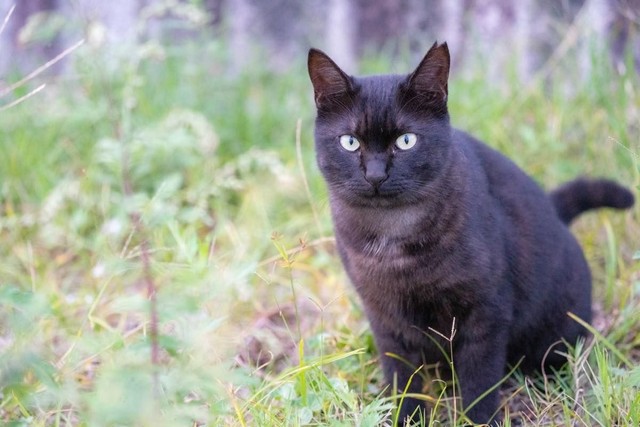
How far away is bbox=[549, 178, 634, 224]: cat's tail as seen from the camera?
214cm

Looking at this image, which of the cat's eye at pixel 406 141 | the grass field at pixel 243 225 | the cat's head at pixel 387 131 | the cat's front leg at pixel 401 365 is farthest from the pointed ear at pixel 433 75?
the cat's front leg at pixel 401 365

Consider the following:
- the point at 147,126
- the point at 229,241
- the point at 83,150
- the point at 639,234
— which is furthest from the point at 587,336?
the point at 83,150

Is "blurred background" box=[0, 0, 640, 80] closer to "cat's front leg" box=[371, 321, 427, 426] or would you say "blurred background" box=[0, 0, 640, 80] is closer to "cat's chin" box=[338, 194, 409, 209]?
"cat's chin" box=[338, 194, 409, 209]

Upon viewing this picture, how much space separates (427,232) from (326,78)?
45 cm

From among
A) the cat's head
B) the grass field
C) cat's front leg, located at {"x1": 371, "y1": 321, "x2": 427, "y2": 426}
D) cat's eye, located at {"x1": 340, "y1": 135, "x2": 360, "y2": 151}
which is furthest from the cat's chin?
cat's front leg, located at {"x1": 371, "y1": 321, "x2": 427, "y2": 426}

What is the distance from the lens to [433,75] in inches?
67.4

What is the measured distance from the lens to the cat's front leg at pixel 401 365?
189cm

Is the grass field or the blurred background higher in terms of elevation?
the blurred background

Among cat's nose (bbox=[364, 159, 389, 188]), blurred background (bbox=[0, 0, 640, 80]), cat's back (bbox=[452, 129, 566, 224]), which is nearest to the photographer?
cat's nose (bbox=[364, 159, 389, 188])

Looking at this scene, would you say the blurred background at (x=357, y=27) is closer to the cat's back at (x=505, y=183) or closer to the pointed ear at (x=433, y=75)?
the cat's back at (x=505, y=183)

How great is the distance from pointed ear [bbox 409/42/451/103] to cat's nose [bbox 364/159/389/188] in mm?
208

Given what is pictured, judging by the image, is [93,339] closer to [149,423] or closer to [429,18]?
[149,423]

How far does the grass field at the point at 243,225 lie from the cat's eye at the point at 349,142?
11.5 inches

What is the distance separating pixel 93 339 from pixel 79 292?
4.47ft
